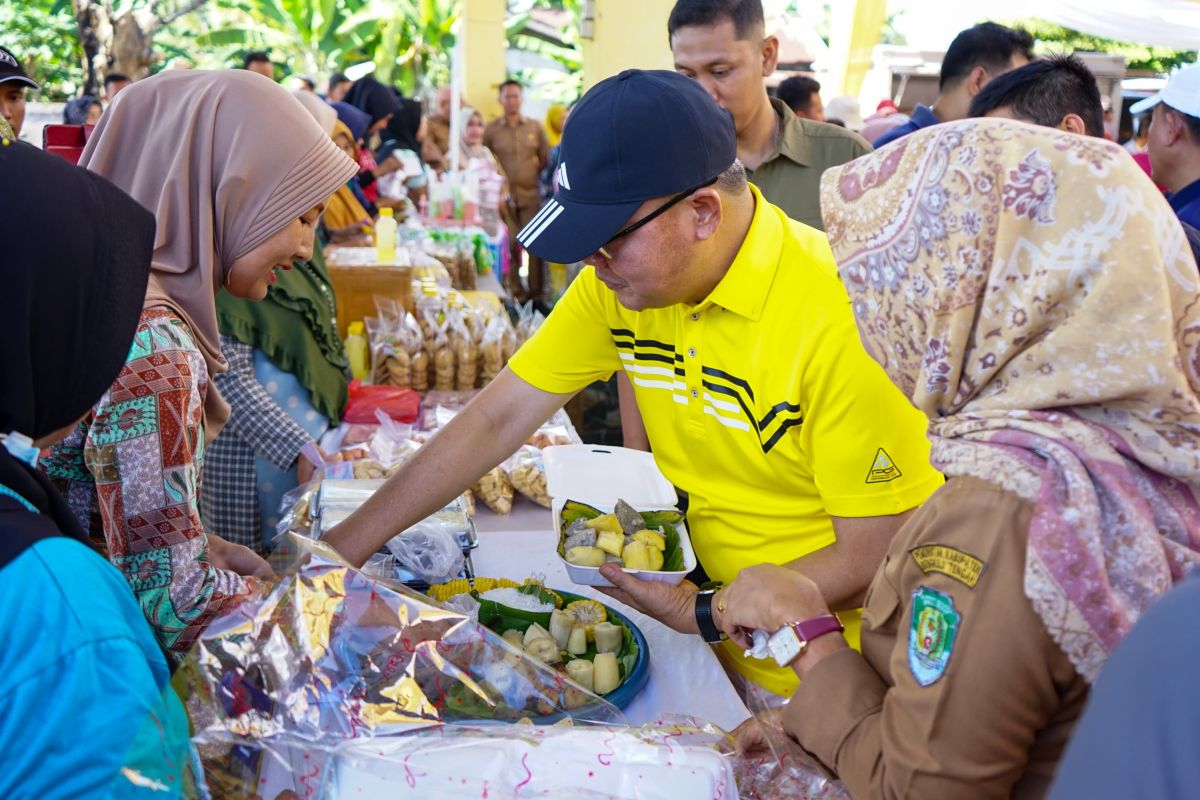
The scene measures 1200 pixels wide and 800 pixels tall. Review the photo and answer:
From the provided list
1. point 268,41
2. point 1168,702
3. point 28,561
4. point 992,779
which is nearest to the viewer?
point 1168,702

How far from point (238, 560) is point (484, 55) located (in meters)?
11.7

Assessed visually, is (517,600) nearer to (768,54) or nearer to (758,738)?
(758,738)

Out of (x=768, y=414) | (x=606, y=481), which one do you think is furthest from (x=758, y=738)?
(x=606, y=481)

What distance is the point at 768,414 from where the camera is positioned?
1.77m

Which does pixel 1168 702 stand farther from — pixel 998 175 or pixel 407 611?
pixel 407 611

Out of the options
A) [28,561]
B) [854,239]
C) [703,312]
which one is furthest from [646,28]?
[28,561]

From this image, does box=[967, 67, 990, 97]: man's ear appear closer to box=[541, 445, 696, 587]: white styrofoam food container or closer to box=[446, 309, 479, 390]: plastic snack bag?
box=[446, 309, 479, 390]: plastic snack bag

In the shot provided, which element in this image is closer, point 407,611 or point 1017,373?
point 1017,373

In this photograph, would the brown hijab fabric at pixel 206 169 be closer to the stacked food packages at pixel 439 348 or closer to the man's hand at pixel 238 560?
the man's hand at pixel 238 560

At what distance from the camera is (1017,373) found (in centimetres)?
103

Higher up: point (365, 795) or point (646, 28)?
point (646, 28)

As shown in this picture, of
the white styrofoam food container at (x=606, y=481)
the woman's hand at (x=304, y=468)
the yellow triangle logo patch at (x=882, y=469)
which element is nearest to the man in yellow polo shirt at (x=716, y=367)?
the yellow triangle logo patch at (x=882, y=469)

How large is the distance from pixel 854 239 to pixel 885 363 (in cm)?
16

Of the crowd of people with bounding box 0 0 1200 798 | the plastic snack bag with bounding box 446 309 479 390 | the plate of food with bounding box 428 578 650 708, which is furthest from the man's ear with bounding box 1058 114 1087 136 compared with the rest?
the plastic snack bag with bounding box 446 309 479 390
